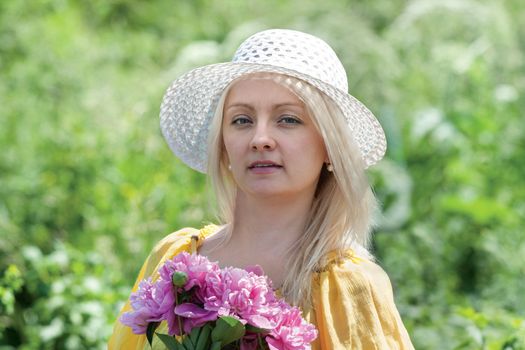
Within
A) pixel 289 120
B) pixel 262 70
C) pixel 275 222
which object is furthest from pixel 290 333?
pixel 262 70

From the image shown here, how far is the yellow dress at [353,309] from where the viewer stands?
8.30ft

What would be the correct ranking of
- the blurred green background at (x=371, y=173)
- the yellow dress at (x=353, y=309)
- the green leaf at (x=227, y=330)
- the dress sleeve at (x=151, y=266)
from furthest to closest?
the blurred green background at (x=371, y=173)
the dress sleeve at (x=151, y=266)
the yellow dress at (x=353, y=309)
the green leaf at (x=227, y=330)

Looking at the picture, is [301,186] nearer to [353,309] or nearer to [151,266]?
[353,309]

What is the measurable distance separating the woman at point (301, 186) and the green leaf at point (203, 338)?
30 cm

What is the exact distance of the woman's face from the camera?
103 inches

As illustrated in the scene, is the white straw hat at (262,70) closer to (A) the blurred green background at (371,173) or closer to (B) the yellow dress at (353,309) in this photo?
(B) the yellow dress at (353,309)

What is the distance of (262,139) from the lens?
8.48ft

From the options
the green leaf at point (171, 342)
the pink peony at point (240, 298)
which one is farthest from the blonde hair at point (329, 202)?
the green leaf at point (171, 342)

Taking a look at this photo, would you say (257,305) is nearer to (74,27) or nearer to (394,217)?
(394,217)

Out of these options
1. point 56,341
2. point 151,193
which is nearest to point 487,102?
point 151,193

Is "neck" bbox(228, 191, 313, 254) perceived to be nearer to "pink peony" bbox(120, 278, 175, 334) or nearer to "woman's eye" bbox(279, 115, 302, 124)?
"woman's eye" bbox(279, 115, 302, 124)

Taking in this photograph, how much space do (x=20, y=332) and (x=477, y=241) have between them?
243 cm

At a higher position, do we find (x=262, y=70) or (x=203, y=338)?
(x=262, y=70)

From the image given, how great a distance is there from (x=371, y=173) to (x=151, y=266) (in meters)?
2.98
